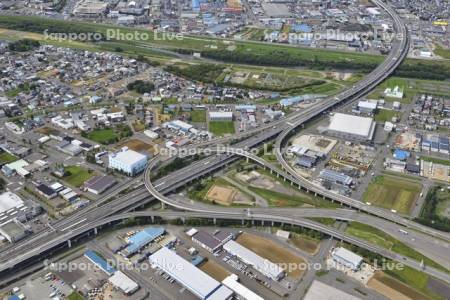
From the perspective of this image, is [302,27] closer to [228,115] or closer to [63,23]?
[228,115]

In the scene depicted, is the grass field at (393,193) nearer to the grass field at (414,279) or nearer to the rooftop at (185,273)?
the grass field at (414,279)

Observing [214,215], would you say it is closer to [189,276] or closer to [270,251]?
[270,251]

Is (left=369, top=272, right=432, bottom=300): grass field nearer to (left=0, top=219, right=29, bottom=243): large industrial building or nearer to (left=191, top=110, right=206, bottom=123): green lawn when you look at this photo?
(left=0, top=219, right=29, bottom=243): large industrial building

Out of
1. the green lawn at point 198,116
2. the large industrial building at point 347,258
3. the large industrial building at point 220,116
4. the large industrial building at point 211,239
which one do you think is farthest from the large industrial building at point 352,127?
the large industrial building at point 211,239

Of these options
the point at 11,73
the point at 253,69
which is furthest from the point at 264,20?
the point at 11,73

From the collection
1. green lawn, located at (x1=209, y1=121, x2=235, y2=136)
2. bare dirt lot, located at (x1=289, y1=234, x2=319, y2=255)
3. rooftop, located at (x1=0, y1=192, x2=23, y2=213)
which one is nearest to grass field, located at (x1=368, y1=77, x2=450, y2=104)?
green lawn, located at (x1=209, y1=121, x2=235, y2=136)
